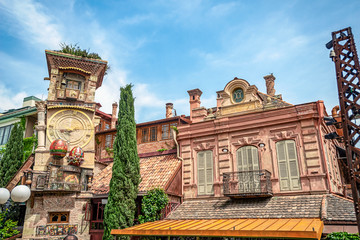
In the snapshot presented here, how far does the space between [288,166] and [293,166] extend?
230 mm

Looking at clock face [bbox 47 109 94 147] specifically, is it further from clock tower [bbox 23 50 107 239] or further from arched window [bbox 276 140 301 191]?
arched window [bbox 276 140 301 191]

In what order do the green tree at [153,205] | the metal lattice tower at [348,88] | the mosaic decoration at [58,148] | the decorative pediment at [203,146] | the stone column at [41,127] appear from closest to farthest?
the metal lattice tower at [348,88] < the green tree at [153,205] < the decorative pediment at [203,146] < the mosaic decoration at [58,148] < the stone column at [41,127]

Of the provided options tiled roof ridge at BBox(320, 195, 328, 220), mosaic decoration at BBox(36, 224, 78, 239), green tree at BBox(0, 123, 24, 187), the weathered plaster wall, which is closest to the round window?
the weathered plaster wall

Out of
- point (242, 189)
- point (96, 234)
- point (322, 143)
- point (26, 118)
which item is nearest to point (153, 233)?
point (242, 189)

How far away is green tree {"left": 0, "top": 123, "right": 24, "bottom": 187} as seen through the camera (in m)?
23.2

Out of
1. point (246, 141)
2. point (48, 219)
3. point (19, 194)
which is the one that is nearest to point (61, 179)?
point (48, 219)

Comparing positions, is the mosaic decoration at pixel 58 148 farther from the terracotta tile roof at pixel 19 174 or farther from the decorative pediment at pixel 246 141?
the decorative pediment at pixel 246 141

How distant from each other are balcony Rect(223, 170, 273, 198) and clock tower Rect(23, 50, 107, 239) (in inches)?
329

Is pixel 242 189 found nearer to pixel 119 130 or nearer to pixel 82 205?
pixel 119 130

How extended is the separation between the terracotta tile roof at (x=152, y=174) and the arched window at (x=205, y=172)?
1.30m

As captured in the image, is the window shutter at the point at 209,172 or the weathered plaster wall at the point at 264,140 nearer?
the weathered plaster wall at the point at 264,140

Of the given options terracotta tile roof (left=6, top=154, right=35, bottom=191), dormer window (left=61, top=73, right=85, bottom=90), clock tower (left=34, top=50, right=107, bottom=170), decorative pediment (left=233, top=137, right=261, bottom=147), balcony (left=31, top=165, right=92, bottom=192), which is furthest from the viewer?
dormer window (left=61, top=73, right=85, bottom=90)

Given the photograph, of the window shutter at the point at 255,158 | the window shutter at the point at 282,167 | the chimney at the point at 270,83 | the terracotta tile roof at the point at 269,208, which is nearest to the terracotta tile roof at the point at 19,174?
the terracotta tile roof at the point at 269,208

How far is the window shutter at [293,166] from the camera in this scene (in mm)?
14609
